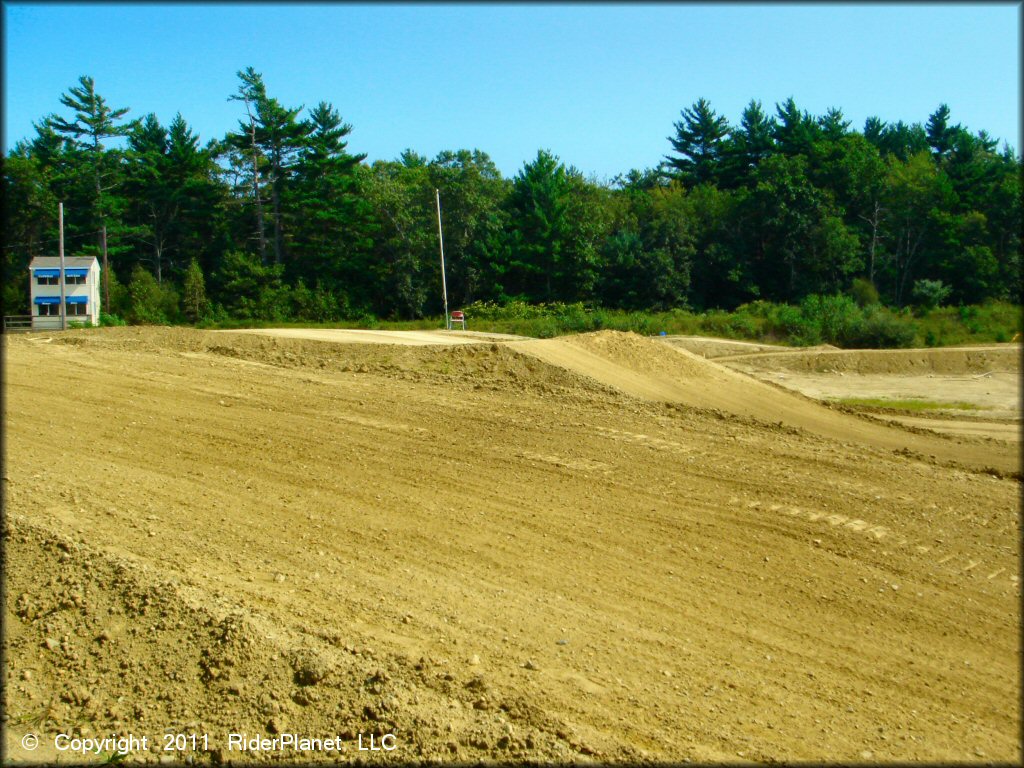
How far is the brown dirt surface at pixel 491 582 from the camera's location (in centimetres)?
509

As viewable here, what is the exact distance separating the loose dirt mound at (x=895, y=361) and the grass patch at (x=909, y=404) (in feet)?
25.5

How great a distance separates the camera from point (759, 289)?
5494 cm

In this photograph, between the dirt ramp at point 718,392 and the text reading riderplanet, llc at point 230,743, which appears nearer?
the text reading riderplanet, llc at point 230,743

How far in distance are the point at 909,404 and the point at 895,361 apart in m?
10.0

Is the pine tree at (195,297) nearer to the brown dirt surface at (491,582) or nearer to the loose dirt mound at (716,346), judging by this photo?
the loose dirt mound at (716,346)

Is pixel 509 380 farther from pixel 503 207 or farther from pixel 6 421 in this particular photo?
pixel 503 207

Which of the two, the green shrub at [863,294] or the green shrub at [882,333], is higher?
the green shrub at [863,294]

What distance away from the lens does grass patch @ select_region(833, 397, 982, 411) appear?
2167 cm

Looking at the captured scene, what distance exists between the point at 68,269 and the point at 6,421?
Result: 120 ft

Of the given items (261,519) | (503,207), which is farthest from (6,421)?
(503,207)

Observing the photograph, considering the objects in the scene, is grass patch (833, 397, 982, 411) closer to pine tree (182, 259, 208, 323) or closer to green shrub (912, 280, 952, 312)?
green shrub (912, 280, 952, 312)

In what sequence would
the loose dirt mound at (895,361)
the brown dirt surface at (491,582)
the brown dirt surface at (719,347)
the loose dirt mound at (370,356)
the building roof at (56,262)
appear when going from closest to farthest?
1. the brown dirt surface at (491,582)
2. the loose dirt mound at (370,356)
3. the loose dirt mound at (895,361)
4. the brown dirt surface at (719,347)
5. the building roof at (56,262)

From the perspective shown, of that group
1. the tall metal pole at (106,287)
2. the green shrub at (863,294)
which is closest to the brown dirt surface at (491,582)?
the green shrub at (863,294)

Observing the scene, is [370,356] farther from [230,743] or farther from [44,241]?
[44,241]
